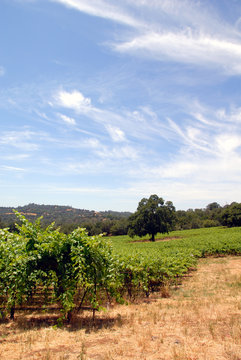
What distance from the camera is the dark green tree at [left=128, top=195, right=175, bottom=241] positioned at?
1759 inches

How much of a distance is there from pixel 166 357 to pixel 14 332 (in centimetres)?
405

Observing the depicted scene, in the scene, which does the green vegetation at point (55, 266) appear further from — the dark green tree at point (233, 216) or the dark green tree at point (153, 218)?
the dark green tree at point (233, 216)

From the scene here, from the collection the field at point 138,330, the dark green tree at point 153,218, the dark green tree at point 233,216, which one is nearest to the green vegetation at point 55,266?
the field at point 138,330

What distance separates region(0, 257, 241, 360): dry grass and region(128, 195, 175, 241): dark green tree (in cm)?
3621

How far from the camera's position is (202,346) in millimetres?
4977

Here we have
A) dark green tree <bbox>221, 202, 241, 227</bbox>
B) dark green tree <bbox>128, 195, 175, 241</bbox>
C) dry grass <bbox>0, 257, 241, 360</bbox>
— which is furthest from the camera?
dark green tree <bbox>221, 202, 241, 227</bbox>

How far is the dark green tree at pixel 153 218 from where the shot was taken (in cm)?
4469

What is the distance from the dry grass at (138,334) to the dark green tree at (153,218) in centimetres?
3621

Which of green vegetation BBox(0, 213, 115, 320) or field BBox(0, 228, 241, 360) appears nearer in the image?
field BBox(0, 228, 241, 360)

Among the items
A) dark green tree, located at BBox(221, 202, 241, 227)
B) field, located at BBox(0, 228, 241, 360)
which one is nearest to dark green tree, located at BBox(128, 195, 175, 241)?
dark green tree, located at BBox(221, 202, 241, 227)

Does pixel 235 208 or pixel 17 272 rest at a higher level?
pixel 235 208

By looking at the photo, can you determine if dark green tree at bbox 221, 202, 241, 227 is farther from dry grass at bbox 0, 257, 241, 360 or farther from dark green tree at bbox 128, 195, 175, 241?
dry grass at bbox 0, 257, 241, 360

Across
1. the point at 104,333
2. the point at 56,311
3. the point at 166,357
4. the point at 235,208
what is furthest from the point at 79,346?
the point at 235,208

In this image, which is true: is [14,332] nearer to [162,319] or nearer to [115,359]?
[115,359]
